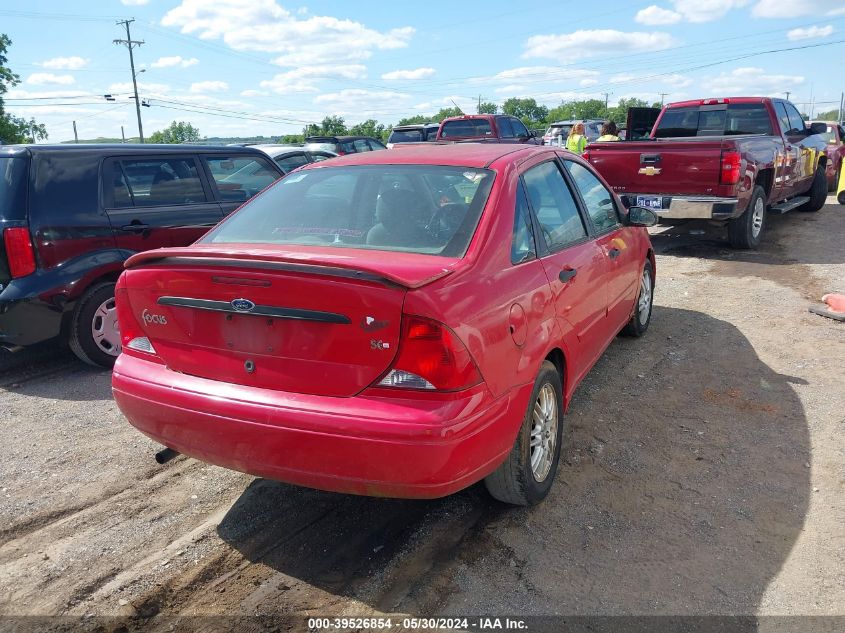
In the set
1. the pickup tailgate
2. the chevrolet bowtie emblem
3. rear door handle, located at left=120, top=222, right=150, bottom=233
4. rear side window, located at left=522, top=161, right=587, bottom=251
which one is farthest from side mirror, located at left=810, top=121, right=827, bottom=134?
rear door handle, located at left=120, top=222, right=150, bottom=233

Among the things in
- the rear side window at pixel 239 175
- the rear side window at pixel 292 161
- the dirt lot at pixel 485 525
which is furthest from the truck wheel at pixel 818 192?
the rear side window at pixel 239 175

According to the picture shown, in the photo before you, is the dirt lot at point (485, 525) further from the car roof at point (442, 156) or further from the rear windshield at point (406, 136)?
the rear windshield at point (406, 136)

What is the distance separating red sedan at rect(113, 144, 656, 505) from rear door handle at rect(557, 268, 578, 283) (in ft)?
0.04

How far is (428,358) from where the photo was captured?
2600 mm

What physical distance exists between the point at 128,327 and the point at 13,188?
2538 millimetres

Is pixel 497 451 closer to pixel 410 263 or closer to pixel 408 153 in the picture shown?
pixel 410 263

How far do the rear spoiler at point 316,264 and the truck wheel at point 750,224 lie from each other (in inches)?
312

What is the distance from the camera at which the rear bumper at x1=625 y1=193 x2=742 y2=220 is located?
879 centimetres

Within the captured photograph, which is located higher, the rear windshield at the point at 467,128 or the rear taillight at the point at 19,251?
the rear windshield at the point at 467,128

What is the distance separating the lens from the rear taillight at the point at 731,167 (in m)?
8.66

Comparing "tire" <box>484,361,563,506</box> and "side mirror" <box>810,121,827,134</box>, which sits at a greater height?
"side mirror" <box>810,121,827,134</box>

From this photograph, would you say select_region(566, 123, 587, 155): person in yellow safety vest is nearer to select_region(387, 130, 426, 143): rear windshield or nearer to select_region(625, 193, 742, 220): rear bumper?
select_region(625, 193, 742, 220): rear bumper

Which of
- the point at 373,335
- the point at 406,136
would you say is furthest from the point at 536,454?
the point at 406,136

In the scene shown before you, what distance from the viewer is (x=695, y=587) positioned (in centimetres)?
285
